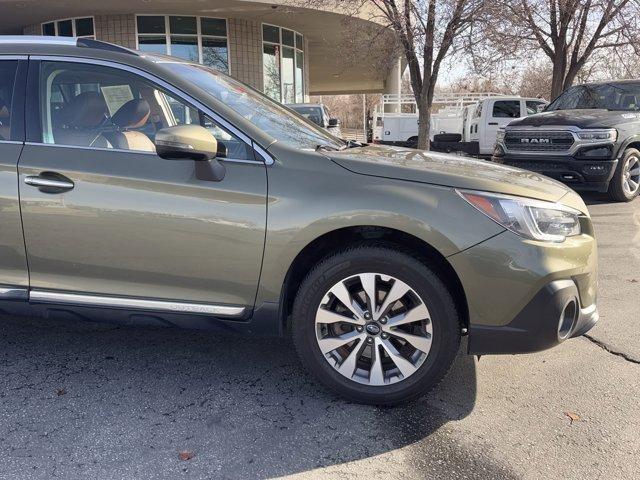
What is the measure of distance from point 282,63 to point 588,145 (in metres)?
13.5

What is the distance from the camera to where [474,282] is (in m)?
2.73

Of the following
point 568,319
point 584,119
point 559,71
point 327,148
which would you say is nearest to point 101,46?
point 327,148

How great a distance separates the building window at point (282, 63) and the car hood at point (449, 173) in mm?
16433

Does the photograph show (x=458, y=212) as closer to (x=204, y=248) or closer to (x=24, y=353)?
(x=204, y=248)

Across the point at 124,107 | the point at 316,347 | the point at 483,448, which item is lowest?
the point at 483,448

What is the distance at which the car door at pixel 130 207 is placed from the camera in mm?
2883

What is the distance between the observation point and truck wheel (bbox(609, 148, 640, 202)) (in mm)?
8602

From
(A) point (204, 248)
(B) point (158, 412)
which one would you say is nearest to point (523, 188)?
(A) point (204, 248)

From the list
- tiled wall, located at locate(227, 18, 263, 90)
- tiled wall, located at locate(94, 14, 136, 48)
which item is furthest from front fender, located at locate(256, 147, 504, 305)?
tiled wall, located at locate(94, 14, 136, 48)

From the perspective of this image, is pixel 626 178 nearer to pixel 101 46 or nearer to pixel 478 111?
pixel 101 46

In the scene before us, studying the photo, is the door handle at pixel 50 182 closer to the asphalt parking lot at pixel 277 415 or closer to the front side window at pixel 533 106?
the asphalt parking lot at pixel 277 415

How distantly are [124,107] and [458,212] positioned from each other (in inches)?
79.5

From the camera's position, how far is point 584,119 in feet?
28.3

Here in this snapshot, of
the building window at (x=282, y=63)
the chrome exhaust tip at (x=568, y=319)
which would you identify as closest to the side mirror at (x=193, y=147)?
the chrome exhaust tip at (x=568, y=319)
